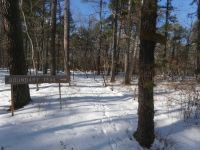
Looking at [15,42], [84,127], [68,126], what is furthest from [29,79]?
[84,127]

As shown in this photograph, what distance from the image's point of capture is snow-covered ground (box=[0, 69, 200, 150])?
26.9ft

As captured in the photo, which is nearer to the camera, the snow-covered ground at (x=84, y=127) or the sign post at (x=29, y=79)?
the snow-covered ground at (x=84, y=127)

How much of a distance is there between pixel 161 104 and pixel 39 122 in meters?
4.97

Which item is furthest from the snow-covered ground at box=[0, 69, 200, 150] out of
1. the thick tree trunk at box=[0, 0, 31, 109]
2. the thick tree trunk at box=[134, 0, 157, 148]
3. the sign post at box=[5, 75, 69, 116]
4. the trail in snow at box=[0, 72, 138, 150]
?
the sign post at box=[5, 75, 69, 116]

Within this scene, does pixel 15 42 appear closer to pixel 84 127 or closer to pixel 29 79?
pixel 29 79

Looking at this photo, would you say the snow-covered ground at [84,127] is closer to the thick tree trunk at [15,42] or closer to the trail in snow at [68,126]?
the trail in snow at [68,126]

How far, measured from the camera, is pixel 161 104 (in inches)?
493

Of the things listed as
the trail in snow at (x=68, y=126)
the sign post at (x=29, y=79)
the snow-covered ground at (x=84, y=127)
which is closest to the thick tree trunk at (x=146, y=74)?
the snow-covered ground at (x=84, y=127)

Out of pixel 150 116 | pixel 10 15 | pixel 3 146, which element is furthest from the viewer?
pixel 10 15

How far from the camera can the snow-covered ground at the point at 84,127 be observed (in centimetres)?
821

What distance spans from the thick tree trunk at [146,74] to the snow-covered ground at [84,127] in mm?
343

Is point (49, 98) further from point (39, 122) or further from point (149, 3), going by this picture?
point (149, 3)

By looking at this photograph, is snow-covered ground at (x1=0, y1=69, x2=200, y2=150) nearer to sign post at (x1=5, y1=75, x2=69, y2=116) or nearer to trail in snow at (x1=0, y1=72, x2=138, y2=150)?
trail in snow at (x1=0, y1=72, x2=138, y2=150)

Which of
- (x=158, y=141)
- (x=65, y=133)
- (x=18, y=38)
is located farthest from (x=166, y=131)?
(x=18, y=38)
